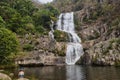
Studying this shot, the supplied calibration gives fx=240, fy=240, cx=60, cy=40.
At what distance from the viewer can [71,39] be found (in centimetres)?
9144

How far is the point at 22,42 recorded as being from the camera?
8225 cm

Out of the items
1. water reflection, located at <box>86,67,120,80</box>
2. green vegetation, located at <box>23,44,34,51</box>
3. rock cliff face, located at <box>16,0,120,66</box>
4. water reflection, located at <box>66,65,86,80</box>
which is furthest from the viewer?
green vegetation, located at <box>23,44,34,51</box>

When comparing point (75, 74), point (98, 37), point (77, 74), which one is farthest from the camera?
point (98, 37)

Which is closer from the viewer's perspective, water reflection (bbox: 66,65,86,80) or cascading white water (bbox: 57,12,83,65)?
water reflection (bbox: 66,65,86,80)

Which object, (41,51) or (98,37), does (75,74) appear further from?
(98,37)

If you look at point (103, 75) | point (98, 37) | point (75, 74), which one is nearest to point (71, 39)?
point (98, 37)

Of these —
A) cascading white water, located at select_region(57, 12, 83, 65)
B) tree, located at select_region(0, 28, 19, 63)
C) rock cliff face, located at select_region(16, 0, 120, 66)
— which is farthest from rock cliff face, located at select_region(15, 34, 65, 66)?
tree, located at select_region(0, 28, 19, 63)

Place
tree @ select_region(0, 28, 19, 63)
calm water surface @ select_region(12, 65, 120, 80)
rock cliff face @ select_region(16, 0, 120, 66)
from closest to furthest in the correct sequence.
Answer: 1. calm water surface @ select_region(12, 65, 120, 80)
2. tree @ select_region(0, 28, 19, 63)
3. rock cliff face @ select_region(16, 0, 120, 66)

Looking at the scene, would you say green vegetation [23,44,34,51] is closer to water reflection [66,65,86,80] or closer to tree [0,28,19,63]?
tree [0,28,19,63]

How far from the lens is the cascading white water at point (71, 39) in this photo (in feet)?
269

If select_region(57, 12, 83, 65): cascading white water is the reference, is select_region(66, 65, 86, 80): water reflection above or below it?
below

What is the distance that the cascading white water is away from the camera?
82.1 m

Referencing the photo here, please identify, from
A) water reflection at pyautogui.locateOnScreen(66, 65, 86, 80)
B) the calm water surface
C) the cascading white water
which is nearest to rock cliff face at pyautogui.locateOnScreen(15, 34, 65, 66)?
the cascading white water

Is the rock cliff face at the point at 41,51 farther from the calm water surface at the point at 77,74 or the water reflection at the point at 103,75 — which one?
the water reflection at the point at 103,75
